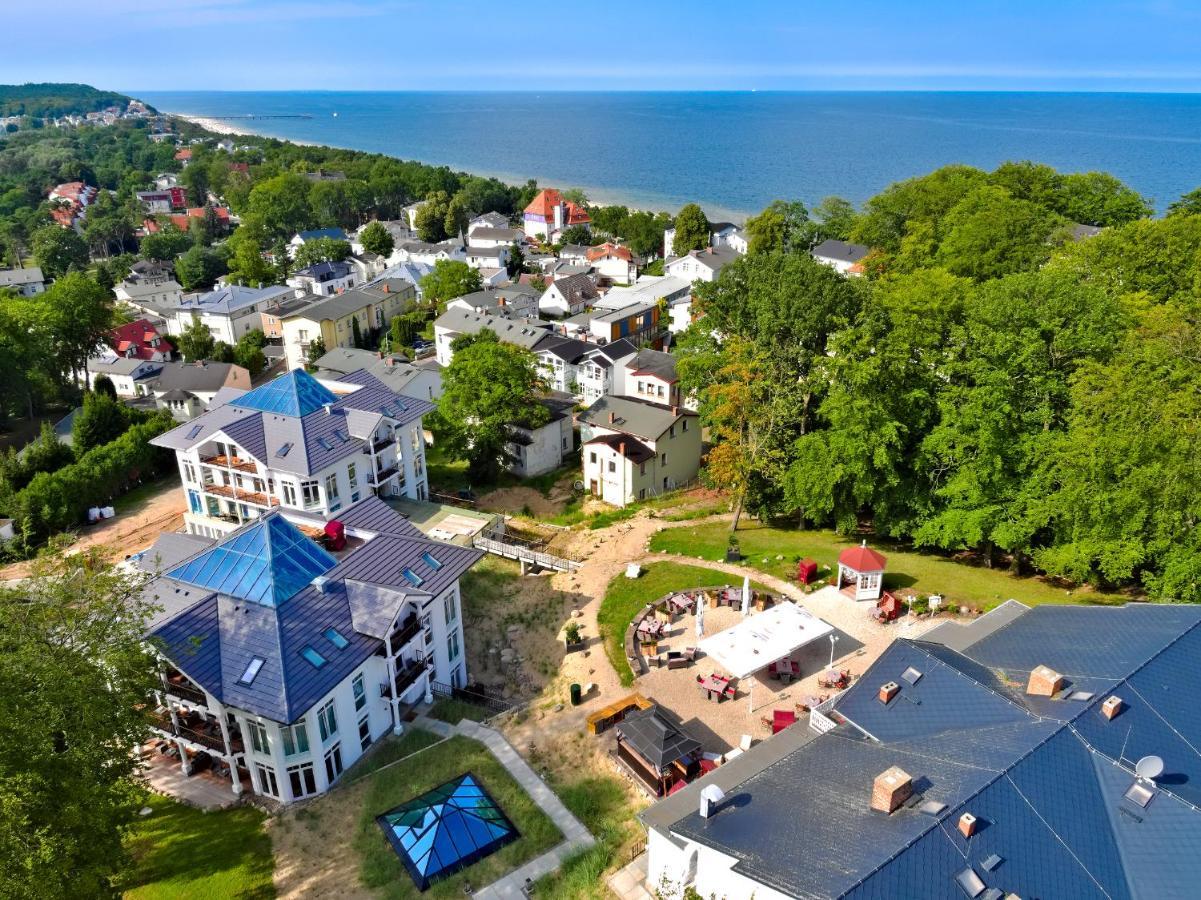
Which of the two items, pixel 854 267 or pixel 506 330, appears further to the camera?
pixel 854 267

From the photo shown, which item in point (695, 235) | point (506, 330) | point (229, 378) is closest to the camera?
point (229, 378)

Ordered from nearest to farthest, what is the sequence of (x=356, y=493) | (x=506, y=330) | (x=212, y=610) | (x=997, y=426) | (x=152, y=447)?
1. (x=212, y=610)
2. (x=997, y=426)
3. (x=356, y=493)
4. (x=152, y=447)
5. (x=506, y=330)

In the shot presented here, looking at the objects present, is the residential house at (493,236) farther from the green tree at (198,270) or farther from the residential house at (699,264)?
the green tree at (198,270)

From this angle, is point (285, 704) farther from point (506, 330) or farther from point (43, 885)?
point (506, 330)

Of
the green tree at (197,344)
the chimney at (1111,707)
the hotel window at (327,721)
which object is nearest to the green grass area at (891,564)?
the chimney at (1111,707)

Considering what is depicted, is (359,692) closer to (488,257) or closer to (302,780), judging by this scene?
(302,780)

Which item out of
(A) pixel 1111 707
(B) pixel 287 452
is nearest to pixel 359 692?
(B) pixel 287 452

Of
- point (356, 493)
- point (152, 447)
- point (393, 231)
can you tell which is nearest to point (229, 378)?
point (152, 447)
